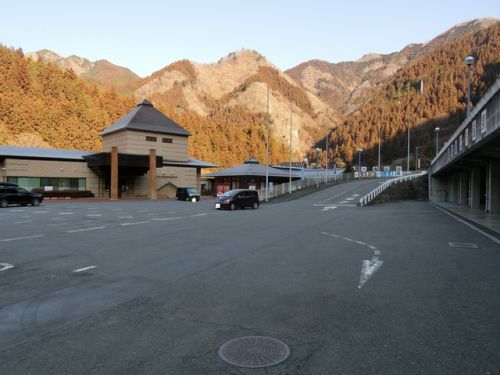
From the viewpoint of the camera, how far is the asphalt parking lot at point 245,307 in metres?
3.87

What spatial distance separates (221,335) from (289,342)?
2.57 feet

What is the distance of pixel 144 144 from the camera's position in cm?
5584

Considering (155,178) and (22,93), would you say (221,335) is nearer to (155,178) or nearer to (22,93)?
(155,178)

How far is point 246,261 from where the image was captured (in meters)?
9.05

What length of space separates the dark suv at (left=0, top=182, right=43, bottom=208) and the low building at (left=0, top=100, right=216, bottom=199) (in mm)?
14282

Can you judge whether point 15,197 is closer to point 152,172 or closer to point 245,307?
point 152,172

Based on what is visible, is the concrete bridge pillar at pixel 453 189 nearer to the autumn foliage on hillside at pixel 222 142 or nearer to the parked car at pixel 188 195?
the parked car at pixel 188 195

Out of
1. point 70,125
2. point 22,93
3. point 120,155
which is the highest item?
point 22,93

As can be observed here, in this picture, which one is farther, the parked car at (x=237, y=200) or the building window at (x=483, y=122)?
the parked car at (x=237, y=200)

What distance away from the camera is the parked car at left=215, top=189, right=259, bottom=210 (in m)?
29.6

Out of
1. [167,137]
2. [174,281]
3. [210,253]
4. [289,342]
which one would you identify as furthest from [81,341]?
[167,137]

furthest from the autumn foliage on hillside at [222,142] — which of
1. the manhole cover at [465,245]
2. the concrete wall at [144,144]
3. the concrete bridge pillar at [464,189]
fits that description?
the manhole cover at [465,245]

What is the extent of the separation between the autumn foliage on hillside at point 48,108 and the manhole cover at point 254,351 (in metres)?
88.0

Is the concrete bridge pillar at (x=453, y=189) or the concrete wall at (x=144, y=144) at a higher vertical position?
the concrete wall at (x=144, y=144)
